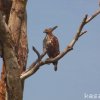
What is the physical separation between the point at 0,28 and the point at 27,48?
1896 mm

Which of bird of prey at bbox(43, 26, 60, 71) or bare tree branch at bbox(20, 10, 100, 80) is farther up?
bare tree branch at bbox(20, 10, 100, 80)

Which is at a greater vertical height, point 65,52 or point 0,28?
point 0,28

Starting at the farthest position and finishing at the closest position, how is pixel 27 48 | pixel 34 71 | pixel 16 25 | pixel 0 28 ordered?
1. pixel 27 48
2. pixel 16 25
3. pixel 34 71
4. pixel 0 28

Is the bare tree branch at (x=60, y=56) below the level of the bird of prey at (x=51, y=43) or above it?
above

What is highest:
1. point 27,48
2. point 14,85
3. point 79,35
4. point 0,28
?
point 0,28

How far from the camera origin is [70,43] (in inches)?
229

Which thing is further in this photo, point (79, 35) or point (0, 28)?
point (79, 35)

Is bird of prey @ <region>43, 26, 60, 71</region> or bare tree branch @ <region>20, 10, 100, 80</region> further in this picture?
bird of prey @ <region>43, 26, 60, 71</region>

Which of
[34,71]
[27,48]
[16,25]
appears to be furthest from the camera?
[27,48]

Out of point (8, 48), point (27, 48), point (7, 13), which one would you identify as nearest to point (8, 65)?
point (8, 48)

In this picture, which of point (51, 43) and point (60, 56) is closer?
point (60, 56)

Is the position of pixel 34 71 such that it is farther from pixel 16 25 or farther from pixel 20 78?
pixel 16 25

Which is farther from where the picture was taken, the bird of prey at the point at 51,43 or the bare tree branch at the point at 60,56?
the bird of prey at the point at 51,43

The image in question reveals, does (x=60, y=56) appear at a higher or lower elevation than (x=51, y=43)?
higher
